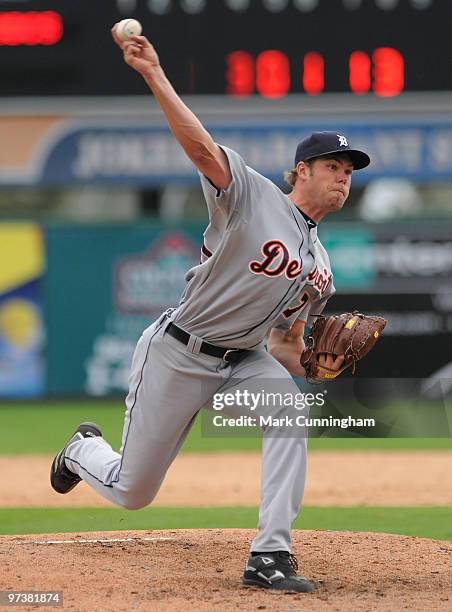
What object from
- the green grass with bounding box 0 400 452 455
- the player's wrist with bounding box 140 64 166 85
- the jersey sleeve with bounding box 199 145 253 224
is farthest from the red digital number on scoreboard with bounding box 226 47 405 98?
the player's wrist with bounding box 140 64 166 85

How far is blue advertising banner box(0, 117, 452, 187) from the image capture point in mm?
11172

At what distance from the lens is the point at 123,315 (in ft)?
35.6

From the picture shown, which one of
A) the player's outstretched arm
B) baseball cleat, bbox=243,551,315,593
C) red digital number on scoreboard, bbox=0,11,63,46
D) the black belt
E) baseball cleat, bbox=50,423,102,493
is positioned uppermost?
red digital number on scoreboard, bbox=0,11,63,46

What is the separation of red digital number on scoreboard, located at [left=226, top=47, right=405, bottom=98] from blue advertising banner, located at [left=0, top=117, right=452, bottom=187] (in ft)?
1.67

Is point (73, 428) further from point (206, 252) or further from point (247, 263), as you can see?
point (247, 263)

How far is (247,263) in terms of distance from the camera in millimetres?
3775

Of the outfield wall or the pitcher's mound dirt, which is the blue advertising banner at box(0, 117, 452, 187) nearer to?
the outfield wall

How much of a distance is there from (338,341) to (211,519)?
5.79 feet

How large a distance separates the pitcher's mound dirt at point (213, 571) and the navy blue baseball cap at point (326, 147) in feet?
4.74

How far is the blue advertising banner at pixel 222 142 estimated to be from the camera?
11172mm

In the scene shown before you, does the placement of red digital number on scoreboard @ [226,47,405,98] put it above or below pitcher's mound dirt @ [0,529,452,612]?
above

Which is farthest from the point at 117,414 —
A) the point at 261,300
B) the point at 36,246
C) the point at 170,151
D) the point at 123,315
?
the point at 261,300

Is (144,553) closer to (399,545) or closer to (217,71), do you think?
(399,545)

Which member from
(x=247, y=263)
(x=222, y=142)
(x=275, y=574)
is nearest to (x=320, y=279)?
(x=247, y=263)
